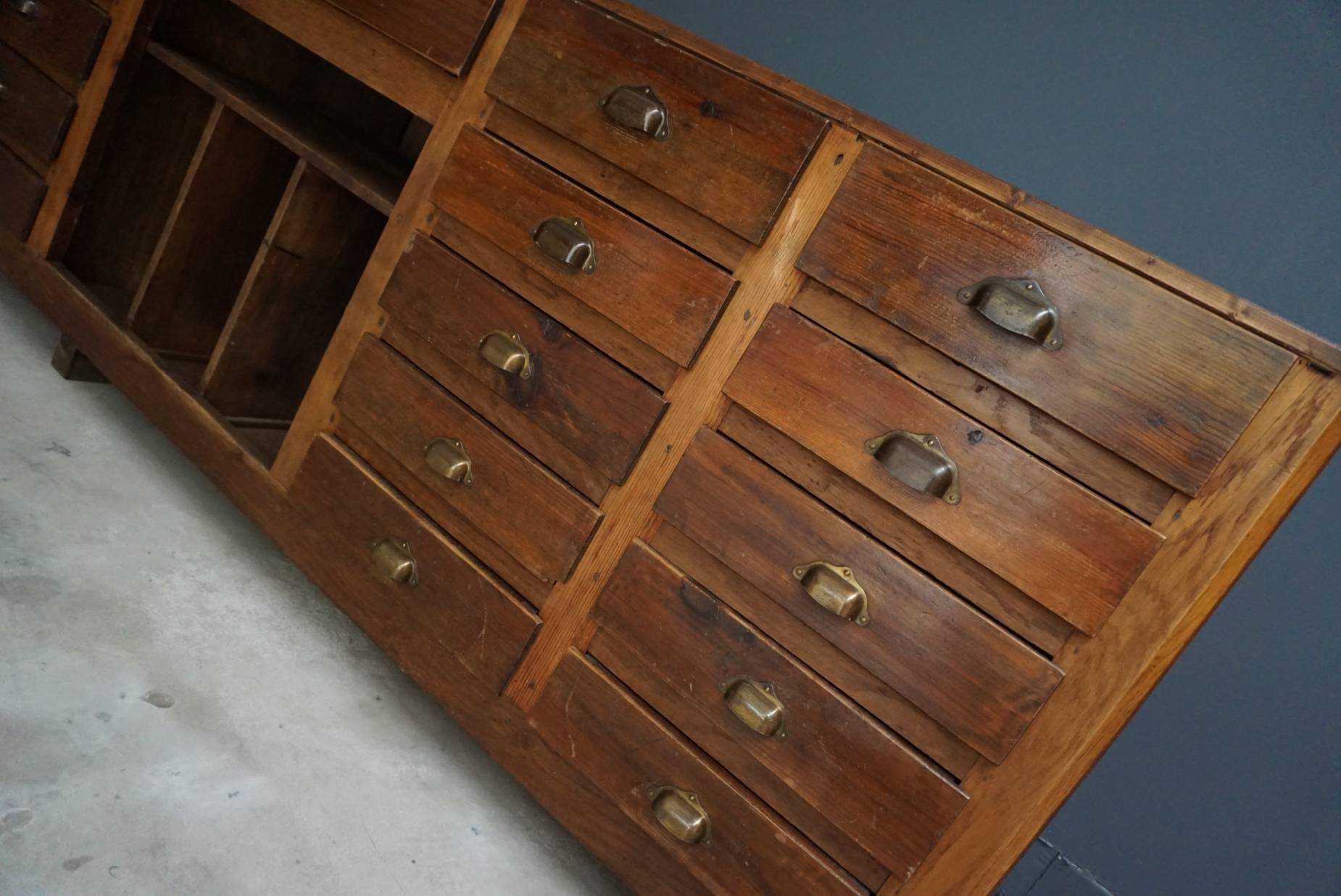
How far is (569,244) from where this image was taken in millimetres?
1411

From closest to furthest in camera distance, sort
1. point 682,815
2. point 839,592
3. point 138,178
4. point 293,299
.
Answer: point 839,592
point 682,815
point 293,299
point 138,178

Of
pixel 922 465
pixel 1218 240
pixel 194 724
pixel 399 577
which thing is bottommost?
pixel 194 724

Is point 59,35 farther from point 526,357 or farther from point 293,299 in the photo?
point 526,357

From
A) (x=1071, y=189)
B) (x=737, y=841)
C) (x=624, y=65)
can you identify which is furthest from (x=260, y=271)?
(x=1071, y=189)

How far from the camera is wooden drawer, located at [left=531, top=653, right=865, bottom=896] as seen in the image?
1275 millimetres

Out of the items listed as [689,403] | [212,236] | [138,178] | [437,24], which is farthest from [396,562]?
[138,178]

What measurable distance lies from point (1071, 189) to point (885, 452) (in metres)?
0.97

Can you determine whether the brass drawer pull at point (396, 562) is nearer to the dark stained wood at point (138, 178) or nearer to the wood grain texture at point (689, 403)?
the wood grain texture at point (689, 403)

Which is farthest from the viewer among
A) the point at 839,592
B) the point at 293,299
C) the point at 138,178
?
the point at 138,178

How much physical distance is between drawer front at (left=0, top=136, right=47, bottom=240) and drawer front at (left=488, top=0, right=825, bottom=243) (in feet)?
3.73

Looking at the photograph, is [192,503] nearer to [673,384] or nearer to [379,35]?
[379,35]

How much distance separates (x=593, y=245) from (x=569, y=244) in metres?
0.03

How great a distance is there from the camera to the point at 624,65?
4.59 feet

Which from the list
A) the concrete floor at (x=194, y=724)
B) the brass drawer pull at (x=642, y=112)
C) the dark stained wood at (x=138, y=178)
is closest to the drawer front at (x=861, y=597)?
the brass drawer pull at (x=642, y=112)
